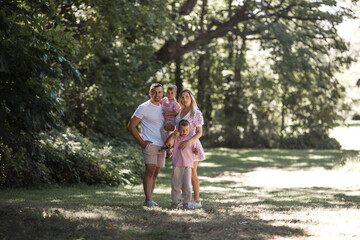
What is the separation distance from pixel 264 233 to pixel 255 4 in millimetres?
17340

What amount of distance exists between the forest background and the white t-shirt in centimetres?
122

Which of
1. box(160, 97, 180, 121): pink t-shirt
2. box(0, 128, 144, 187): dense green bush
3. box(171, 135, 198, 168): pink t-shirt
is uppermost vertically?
box(160, 97, 180, 121): pink t-shirt


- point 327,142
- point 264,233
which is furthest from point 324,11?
point 264,233

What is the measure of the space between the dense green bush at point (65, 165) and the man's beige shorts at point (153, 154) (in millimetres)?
3544

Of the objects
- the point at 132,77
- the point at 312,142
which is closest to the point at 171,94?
the point at 132,77

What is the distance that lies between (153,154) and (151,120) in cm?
53

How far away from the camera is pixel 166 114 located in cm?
900

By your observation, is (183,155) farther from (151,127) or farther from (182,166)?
(151,127)

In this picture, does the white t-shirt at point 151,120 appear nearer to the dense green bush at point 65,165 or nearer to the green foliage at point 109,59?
the dense green bush at point 65,165

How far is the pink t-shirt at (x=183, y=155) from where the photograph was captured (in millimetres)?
8852

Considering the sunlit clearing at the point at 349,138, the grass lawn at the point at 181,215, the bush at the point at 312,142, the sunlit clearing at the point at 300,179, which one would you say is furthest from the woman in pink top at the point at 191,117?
the sunlit clearing at the point at 349,138

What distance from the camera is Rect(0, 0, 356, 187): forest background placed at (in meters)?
7.69

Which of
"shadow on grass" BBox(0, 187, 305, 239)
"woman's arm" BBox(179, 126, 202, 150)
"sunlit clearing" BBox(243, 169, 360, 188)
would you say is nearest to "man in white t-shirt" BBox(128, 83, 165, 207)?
"woman's arm" BBox(179, 126, 202, 150)

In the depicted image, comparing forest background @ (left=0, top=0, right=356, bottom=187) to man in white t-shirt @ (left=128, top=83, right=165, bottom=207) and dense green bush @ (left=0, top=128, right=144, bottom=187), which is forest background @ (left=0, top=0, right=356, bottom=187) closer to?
dense green bush @ (left=0, top=128, right=144, bottom=187)
